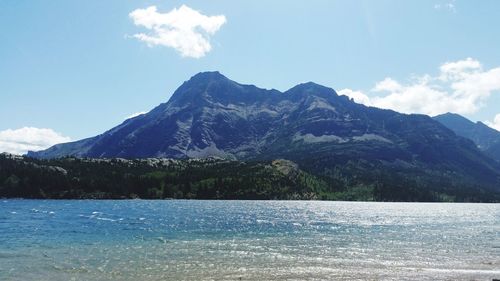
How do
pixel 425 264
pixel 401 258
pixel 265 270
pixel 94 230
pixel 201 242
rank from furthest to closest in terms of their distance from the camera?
pixel 94 230 → pixel 201 242 → pixel 401 258 → pixel 425 264 → pixel 265 270

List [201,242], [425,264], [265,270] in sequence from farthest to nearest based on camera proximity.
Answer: [201,242] → [425,264] → [265,270]

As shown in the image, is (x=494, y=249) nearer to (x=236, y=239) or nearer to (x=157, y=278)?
(x=236, y=239)

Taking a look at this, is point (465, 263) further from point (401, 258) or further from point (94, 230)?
point (94, 230)

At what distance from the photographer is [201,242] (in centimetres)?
9194

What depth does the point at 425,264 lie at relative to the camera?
70375 mm

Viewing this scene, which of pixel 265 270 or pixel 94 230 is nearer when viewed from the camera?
pixel 265 270

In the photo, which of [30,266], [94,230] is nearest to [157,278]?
[30,266]

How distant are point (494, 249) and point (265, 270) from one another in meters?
55.8

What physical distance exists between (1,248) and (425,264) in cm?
6920

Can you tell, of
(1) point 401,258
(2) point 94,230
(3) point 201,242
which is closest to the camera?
(1) point 401,258

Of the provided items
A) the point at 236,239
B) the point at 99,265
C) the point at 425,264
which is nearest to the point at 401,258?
the point at 425,264

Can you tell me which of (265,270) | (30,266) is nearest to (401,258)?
(265,270)

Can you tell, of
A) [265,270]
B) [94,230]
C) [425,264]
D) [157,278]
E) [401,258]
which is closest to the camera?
[157,278]

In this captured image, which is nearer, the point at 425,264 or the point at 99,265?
the point at 99,265
